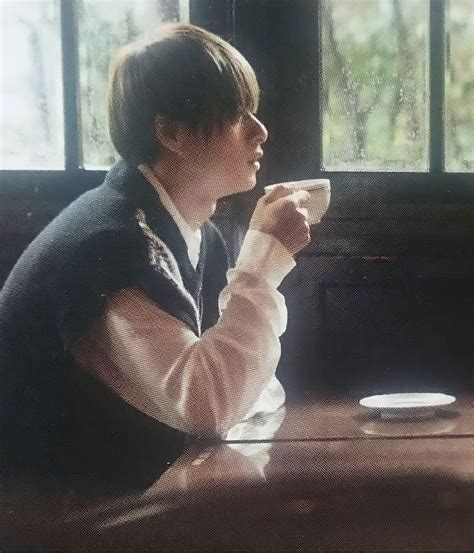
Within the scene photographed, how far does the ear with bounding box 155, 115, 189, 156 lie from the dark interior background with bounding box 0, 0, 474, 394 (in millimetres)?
440

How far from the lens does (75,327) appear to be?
1.00 m

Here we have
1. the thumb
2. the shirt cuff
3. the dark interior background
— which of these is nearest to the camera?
the shirt cuff

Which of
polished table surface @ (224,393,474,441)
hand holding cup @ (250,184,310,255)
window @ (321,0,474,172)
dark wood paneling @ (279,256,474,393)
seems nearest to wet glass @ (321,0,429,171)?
window @ (321,0,474,172)

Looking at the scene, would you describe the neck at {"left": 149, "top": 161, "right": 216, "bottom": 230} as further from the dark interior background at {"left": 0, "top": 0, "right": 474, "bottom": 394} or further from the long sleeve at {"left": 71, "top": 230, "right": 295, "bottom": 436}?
the dark interior background at {"left": 0, "top": 0, "right": 474, "bottom": 394}

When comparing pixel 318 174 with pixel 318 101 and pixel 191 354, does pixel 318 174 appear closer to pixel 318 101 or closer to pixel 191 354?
pixel 318 101

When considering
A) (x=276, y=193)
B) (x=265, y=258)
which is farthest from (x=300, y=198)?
(x=265, y=258)

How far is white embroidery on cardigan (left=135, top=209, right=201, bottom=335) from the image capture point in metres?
1.01

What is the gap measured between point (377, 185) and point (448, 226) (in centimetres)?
18

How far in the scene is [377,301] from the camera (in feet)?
5.44

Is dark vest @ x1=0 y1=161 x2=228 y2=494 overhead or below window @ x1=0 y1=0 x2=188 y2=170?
below

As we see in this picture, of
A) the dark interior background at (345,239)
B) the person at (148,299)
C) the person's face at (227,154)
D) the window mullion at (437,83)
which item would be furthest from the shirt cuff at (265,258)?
the window mullion at (437,83)

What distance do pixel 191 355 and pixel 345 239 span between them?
29.9 inches

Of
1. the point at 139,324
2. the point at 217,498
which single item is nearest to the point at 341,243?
the point at 139,324

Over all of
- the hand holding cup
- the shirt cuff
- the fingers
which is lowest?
the shirt cuff
